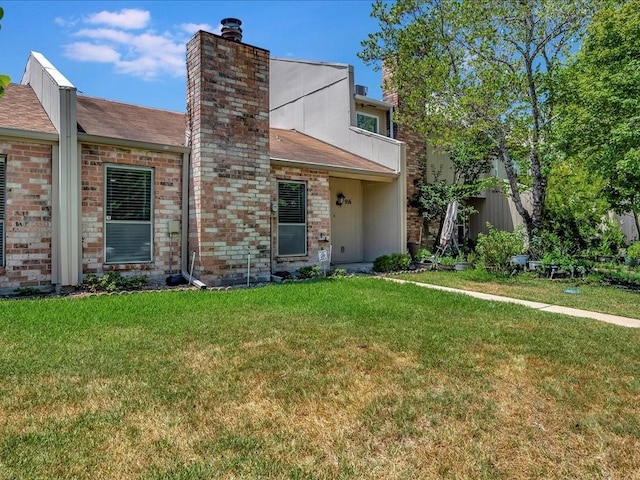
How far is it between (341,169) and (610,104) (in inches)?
231

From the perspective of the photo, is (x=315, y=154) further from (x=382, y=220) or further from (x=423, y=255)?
(x=423, y=255)

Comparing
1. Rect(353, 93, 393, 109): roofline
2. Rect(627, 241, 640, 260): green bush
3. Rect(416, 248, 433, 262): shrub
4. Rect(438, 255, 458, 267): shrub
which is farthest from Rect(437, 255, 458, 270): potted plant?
Rect(353, 93, 393, 109): roofline

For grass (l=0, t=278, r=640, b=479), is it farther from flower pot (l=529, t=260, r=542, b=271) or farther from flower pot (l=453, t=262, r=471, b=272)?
flower pot (l=453, t=262, r=471, b=272)

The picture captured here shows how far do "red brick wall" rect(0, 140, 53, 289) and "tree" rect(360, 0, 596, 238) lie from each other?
373 inches

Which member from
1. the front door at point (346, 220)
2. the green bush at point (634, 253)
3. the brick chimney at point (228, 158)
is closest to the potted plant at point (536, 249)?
the green bush at point (634, 253)

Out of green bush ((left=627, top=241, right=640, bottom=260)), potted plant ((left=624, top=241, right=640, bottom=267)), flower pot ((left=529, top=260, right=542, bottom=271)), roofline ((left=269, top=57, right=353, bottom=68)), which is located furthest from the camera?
roofline ((left=269, top=57, right=353, bottom=68))

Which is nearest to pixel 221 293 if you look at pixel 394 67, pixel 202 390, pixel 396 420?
pixel 202 390

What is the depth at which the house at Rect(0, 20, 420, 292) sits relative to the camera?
24.6 feet

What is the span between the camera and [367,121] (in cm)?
1495

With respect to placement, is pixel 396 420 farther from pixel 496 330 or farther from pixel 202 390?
pixel 496 330

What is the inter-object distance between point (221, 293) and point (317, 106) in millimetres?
9549

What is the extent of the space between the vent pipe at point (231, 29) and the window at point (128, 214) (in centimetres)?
327

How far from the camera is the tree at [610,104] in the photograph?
8141 mm

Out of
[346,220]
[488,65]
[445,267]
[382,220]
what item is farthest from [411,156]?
[445,267]
